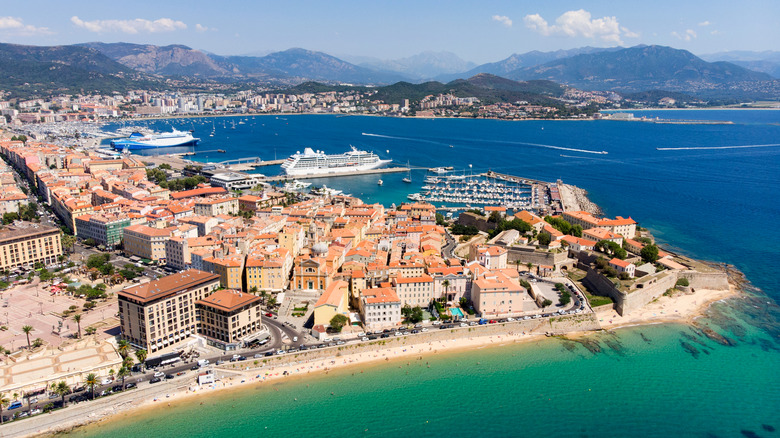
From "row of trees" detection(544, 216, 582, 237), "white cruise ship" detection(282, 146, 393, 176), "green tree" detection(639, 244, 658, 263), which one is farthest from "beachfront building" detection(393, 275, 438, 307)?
"white cruise ship" detection(282, 146, 393, 176)

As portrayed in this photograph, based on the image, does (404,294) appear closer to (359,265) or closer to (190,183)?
(359,265)

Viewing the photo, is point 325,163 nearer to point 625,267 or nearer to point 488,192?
point 488,192

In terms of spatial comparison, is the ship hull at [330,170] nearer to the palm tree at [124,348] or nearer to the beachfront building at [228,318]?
the beachfront building at [228,318]

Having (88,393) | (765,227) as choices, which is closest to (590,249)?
(765,227)

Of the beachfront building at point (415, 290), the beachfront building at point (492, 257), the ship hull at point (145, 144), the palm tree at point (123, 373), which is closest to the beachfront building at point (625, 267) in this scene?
the beachfront building at point (492, 257)

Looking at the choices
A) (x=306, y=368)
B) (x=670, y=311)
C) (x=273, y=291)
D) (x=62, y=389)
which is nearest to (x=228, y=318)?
(x=306, y=368)

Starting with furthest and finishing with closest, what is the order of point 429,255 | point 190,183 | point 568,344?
1. point 190,183
2. point 429,255
3. point 568,344

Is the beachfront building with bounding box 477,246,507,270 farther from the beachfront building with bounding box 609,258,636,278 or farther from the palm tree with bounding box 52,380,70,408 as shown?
the palm tree with bounding box 52,380,70,408

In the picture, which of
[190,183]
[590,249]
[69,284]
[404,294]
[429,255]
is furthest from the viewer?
[190,183]
